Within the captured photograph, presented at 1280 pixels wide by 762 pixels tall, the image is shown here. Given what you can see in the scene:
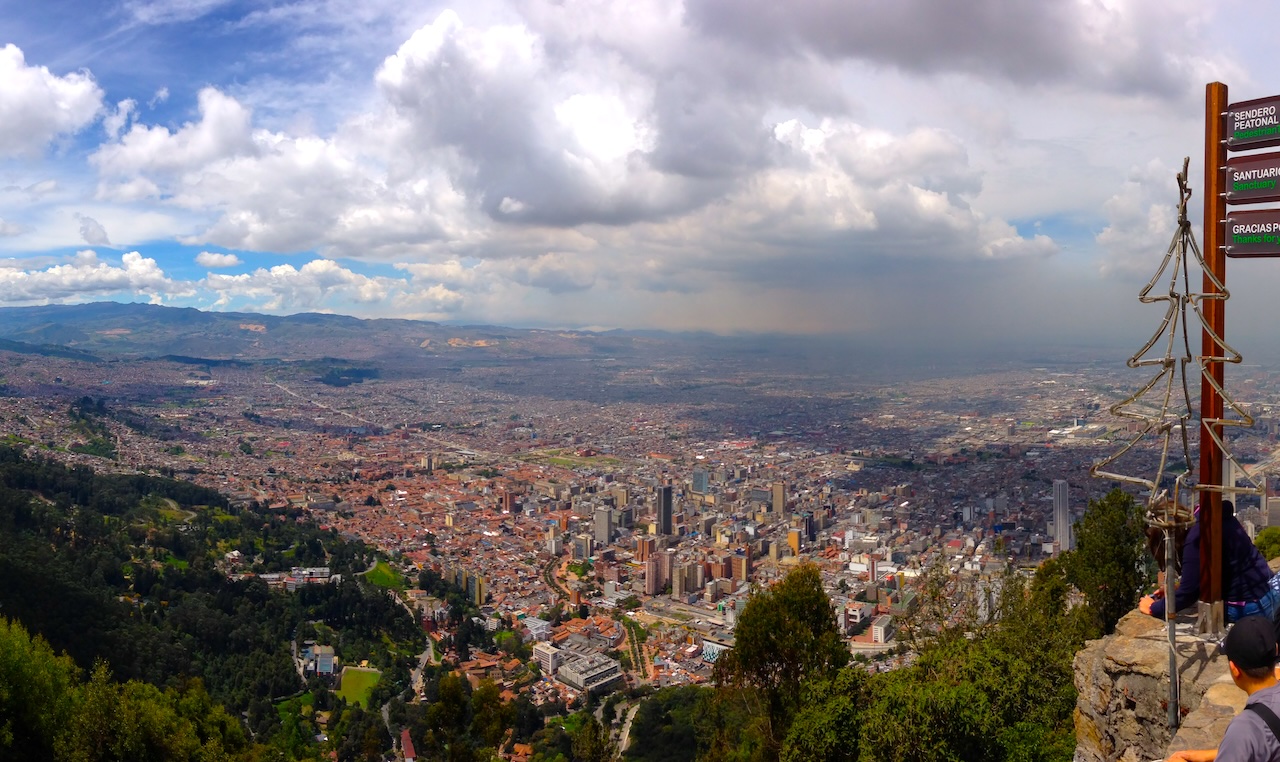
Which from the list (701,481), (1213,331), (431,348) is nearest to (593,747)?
(1213,331)

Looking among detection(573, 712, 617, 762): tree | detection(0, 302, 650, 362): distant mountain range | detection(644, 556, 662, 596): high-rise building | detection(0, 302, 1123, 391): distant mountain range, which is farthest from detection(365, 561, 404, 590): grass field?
detection(0, 302, 650, 362): distant mountain range

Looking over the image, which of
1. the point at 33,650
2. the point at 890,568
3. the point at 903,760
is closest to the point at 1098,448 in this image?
the point at 890,568

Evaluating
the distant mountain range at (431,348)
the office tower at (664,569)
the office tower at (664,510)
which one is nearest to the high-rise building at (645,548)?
the office tower at (664,510)

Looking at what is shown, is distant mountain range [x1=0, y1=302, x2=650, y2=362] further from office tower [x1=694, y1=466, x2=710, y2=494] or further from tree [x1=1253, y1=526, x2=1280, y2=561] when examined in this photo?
tree [x1=1253, y1=526, x2=1280, y2=561]

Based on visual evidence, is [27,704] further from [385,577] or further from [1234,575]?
[385,577]

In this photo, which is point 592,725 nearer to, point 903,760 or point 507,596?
point 903,760

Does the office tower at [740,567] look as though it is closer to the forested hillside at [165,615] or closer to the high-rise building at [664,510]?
the high-rise building at [664,510]

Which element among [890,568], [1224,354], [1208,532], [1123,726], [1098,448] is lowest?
[890,568]
